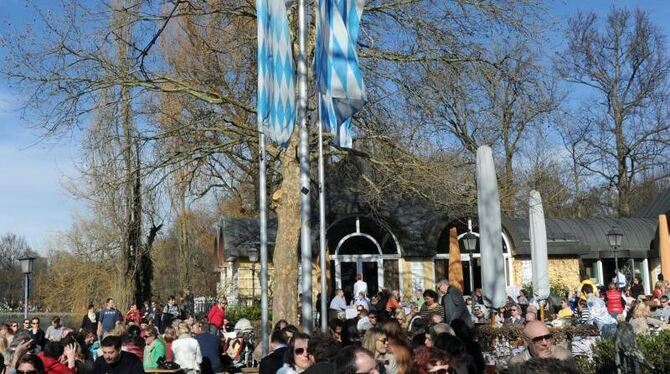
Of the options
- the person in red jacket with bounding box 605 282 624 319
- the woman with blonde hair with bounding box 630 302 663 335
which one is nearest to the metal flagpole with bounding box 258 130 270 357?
the woman with blonde hair with bounding box 630 302 663 335

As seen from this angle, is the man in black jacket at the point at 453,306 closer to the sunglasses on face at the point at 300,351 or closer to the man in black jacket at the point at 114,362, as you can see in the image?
the sunglasses on face at the point at 300,351

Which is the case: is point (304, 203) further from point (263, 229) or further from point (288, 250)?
point (288, 250)

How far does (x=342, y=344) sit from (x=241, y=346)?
31.2 ft

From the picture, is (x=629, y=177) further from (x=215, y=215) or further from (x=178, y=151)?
(x=178, y=151)

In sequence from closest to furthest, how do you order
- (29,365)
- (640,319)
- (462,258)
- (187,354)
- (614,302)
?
(29,365) → (187,354) → (640,319) → (614,302) → (462,258)

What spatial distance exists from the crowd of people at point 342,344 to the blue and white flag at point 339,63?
9.03 feet

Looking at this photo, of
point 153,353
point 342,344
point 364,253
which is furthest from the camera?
point 364,253

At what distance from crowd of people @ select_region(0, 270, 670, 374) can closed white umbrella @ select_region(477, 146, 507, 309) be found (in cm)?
67

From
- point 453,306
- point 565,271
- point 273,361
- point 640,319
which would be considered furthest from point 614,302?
point 273,361

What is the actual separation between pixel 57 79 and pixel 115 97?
128 centimetres

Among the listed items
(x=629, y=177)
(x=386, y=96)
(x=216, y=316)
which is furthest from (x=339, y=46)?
(x=629, y=177)

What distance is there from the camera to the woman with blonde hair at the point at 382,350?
6.96 meters

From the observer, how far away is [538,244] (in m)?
18.9

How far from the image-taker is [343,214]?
92.0 feet
